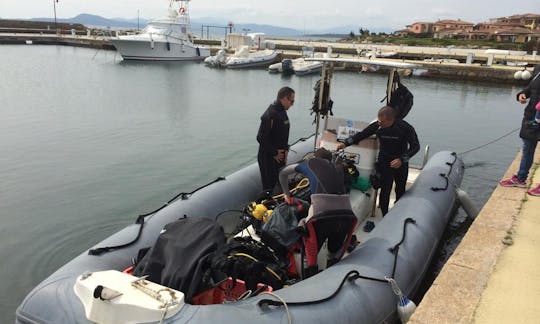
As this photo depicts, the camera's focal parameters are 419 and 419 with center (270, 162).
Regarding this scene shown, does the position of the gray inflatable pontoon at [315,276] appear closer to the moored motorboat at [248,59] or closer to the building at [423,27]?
the moored motorboat at [248,59]

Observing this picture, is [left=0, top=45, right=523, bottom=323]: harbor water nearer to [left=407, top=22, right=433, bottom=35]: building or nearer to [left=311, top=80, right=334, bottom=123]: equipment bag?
[left=311, top=80, right=334, bottom=123]: equipment bag

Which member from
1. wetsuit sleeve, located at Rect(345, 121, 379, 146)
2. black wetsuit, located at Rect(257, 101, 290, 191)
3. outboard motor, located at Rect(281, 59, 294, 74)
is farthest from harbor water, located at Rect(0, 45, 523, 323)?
outboard motor, located at Rect(281, 59, 294, 74)

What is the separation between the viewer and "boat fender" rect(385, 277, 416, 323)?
3484mm

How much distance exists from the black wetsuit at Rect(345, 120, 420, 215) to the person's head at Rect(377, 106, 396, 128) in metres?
0.07

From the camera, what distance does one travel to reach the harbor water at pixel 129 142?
661 centimetres

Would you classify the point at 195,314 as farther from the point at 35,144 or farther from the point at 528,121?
the point at 35,144

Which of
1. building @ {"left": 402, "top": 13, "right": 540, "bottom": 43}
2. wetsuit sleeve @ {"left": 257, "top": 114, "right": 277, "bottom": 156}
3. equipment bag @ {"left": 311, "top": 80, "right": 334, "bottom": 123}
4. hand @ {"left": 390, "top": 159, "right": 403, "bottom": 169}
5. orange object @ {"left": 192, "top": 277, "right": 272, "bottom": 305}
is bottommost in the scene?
orange object @ {"left": 192, "top": 277, "right": 272, "bottom": 305}

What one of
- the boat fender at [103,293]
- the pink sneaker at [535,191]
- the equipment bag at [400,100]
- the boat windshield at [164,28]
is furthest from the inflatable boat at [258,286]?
the boat windshield at [164,28]

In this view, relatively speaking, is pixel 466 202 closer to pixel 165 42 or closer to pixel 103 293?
pixel 103 293

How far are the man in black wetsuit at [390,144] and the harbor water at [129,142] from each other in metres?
1.58

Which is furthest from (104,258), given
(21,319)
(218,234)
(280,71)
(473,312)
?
(280,71)

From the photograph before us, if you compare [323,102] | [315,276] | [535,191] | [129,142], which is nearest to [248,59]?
[129,142]

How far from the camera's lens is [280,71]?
32812 mm

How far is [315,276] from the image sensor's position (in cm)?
348
